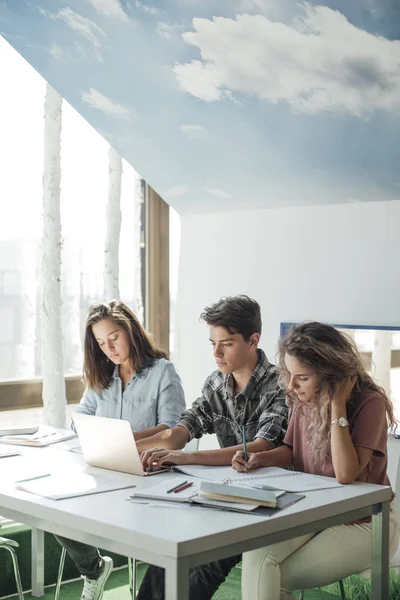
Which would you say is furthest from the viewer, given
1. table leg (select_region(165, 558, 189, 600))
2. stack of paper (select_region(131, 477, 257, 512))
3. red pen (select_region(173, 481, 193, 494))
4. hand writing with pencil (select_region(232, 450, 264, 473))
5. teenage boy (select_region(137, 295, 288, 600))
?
teenage boy (select_region(137, 295, 288, 600))

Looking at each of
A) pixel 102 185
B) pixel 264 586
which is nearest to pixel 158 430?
pixel 264 586

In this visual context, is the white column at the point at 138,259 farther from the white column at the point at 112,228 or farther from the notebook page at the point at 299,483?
the notebook page at the point at 299,483

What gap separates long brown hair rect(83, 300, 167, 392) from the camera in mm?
3494

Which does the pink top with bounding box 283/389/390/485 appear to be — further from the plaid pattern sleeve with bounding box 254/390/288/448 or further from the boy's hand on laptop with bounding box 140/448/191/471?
the boy's hand on laptop with bounding box 140/448/191/471

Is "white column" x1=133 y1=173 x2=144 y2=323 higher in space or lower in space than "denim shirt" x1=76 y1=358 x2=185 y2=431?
higher

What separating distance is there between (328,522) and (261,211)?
85.6 inches

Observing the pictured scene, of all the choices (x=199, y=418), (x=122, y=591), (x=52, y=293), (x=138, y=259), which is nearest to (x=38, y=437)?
(x=199, y=418)

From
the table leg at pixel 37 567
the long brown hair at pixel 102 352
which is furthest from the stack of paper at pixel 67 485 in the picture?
the table leg at pixel 37 567

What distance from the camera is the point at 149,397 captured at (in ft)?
11.5

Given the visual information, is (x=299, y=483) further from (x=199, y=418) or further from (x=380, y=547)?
(x=199, y=418)

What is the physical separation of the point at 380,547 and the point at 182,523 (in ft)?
2.40

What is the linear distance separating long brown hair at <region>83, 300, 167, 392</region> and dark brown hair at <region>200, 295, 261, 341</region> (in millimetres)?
526

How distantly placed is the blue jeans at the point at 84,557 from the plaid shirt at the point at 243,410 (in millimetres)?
604

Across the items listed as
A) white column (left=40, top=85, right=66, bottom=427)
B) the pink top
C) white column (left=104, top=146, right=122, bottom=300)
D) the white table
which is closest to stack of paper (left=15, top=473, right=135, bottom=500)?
the white table
